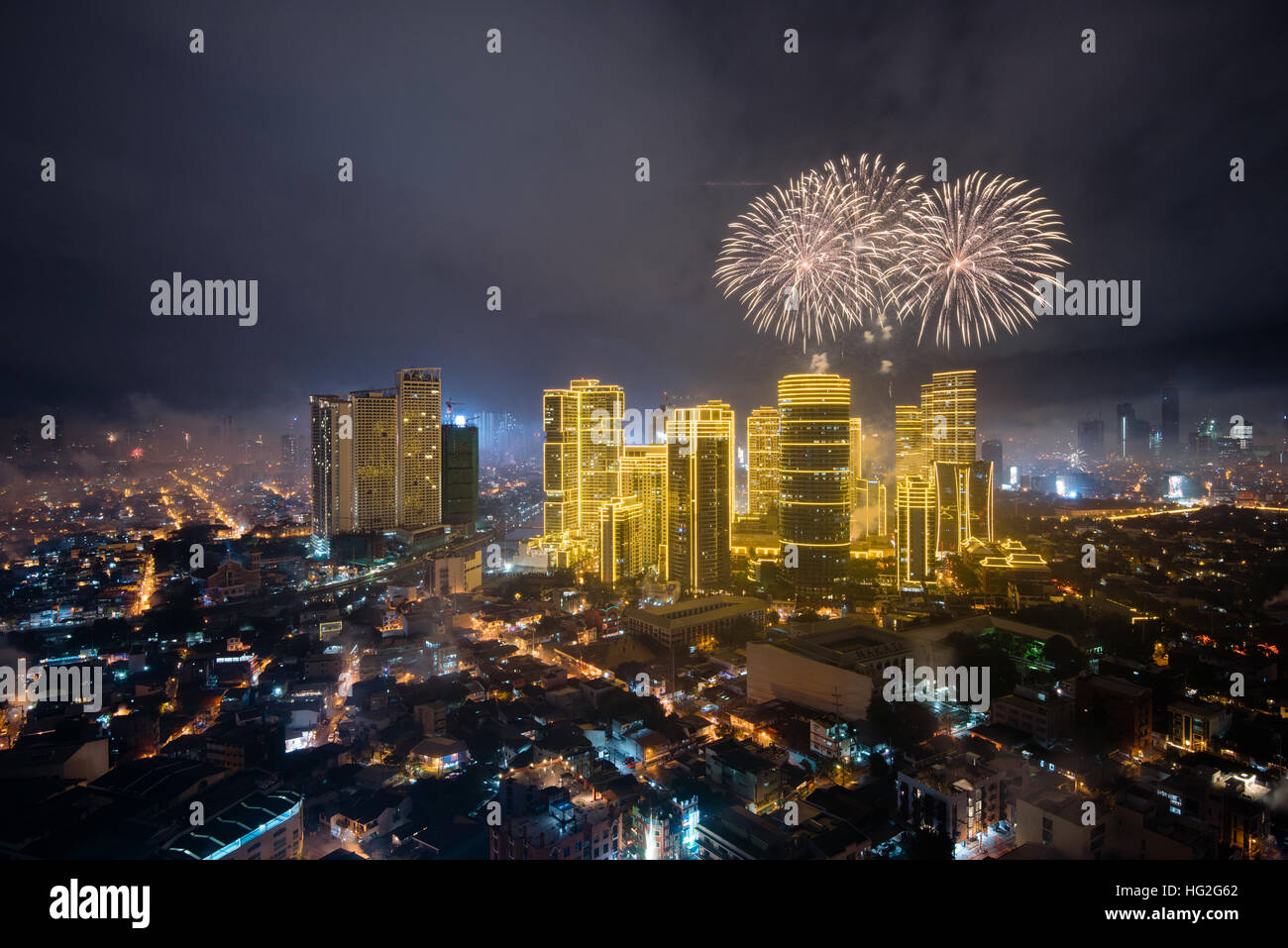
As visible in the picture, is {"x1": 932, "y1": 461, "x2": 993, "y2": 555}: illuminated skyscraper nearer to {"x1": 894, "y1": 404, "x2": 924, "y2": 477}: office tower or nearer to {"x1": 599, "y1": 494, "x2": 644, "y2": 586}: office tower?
{"x1": 894, "y1": 404, "x2": 924, "y2": 477}: office tower

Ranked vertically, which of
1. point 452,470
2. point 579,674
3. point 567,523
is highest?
point 452,470

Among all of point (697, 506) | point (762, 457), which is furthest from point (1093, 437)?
point (697, 506)

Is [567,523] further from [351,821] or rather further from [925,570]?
[351,821]

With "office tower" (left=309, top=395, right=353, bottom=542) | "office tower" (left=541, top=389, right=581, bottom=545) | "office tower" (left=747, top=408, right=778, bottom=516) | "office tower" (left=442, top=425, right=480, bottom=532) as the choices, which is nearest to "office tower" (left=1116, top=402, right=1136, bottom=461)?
"office tower" (left=747, top=408, right=778, bottom=516)

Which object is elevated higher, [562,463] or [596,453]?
[596,453]

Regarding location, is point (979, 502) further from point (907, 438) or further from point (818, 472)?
point (818, 472)
